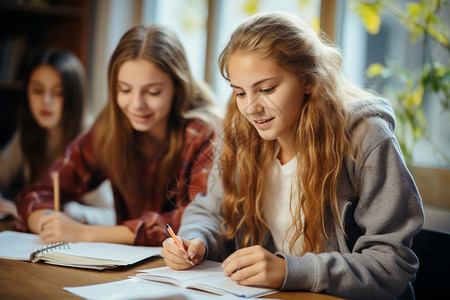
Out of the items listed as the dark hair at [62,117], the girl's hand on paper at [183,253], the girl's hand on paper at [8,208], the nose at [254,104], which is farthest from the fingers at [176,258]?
the dark hair at [62,117]

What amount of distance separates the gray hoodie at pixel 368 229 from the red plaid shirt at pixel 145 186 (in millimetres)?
171

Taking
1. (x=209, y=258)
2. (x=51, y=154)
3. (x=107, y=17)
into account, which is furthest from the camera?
(x=107, y=17)

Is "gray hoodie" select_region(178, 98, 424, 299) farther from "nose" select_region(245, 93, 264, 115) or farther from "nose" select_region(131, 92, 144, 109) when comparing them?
"nose" select_region(131, 92, 144, 109)

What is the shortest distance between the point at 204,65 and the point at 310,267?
5.90 ft

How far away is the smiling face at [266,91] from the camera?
3.64 feet

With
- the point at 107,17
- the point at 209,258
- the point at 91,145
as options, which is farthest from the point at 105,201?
the point at 107,17

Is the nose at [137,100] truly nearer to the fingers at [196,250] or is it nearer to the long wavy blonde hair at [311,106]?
the long wavy blonde hair at [311,106]

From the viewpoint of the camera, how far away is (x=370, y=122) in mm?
1130

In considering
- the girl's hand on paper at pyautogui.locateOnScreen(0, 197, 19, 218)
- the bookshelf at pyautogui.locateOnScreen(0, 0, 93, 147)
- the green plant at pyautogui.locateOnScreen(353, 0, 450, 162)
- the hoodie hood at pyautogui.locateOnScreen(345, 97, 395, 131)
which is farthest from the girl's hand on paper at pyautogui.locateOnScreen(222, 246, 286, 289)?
the bookshelf at pyautogui.locateOnScreen(0, 0, 93, 147)

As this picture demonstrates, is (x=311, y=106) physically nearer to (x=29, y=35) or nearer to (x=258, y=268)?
(x=258, y=268)

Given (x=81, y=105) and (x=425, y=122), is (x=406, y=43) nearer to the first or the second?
(x=425, y=122)

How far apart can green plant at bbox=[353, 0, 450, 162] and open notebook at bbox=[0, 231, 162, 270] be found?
968 millimetres

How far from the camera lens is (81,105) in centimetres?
222

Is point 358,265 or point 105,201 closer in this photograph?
point 358,265
